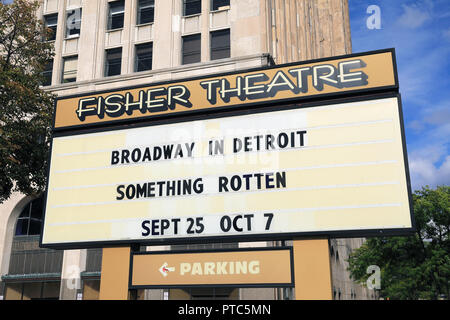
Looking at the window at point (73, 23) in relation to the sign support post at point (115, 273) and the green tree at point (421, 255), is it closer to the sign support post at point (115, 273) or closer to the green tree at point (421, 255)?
the sign support post at point (115, 273)

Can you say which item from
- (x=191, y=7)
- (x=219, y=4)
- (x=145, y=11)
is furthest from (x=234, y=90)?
(x=145, y=11)

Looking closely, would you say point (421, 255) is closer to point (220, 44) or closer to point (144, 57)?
point (220, 44)

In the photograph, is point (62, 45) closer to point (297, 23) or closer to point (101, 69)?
point (101, 69)

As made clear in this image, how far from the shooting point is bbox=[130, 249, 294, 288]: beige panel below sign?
1043 centimetres

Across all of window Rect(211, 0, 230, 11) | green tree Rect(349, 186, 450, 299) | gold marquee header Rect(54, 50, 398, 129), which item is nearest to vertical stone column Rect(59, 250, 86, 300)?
gold marquee header Rect(54, 50, 398, 129)

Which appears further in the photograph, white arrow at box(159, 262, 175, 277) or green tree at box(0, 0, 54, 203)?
green tree at box(0, 0, 54, 203)

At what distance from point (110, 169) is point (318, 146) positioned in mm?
6038

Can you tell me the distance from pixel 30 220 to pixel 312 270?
92.8ft

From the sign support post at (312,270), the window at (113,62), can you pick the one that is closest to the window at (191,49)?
the window at (113,62)

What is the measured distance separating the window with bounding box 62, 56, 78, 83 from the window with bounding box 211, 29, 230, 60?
37.6 feet

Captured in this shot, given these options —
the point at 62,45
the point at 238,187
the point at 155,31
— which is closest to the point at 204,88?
the point at 238,187

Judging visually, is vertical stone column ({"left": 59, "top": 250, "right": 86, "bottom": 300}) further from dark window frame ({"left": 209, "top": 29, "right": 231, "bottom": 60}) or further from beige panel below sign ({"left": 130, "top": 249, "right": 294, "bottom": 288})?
beige panel below sign ({"left": 130, "top": 249, "right": 294, "bottom": 288})

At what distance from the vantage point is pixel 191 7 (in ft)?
110

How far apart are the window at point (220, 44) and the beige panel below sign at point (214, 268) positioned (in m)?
22.4
